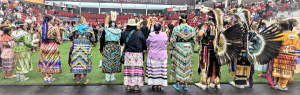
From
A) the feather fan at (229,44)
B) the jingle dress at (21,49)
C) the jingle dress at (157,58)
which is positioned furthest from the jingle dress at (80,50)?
the feather fan at (229,44)

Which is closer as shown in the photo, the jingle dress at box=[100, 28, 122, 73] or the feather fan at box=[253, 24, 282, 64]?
the feather fan at box=[253, 24, 282, 64]

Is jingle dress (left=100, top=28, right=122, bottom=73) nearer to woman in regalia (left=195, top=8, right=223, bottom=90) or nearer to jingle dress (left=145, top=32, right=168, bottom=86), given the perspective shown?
jingle dress (left=145, top=32, right=168, bottom=86)

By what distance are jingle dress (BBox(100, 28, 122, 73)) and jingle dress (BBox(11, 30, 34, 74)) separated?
177 centimetres

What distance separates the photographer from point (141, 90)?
10.8 feet

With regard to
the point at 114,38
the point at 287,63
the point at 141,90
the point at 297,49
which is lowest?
the point at 141,90

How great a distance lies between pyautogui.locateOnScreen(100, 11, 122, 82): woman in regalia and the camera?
3.27m

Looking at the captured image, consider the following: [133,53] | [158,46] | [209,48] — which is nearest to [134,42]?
[133,53]

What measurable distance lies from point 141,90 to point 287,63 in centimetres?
314

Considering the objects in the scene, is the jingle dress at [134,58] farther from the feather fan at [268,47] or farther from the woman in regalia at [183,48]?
the feather fan at [268,47]

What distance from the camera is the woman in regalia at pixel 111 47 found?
129 inches

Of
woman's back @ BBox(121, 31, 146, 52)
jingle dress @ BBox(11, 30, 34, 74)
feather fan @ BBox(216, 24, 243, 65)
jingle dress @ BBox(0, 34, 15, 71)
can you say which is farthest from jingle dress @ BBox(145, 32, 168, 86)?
jingle dress @ BBox(0, 34, 15, 71)

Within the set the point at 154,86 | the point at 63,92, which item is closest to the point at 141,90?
the point at 154,86

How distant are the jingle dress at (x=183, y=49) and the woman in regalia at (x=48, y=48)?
8.35ft

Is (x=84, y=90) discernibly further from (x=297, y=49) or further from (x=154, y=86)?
(x=297, y=49)
